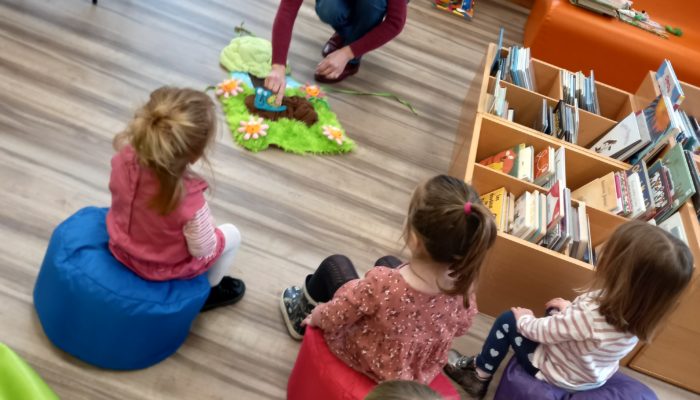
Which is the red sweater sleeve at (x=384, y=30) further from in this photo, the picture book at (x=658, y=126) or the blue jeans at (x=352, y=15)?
the picture book at (x=658, y=126)

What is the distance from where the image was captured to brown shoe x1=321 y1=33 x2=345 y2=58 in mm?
3422

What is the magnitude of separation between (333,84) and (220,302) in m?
1.51

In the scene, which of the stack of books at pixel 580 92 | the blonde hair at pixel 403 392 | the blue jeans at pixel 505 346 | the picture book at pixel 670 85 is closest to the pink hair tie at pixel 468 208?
the blonde hair at pixel 403 392

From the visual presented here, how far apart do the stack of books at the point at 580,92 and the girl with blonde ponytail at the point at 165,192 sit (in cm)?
179

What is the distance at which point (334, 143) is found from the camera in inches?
113

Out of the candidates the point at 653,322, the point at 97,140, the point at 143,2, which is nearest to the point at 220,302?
the point at 97,140

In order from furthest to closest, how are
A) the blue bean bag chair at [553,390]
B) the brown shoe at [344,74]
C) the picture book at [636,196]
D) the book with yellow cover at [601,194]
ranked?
the brown shoe at [344,74] < the book with yellow cover at [601,194] < the picture book at [636,196] < the blue bean bag chair at [553,390]

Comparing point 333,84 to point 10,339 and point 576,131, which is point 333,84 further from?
point 10,339

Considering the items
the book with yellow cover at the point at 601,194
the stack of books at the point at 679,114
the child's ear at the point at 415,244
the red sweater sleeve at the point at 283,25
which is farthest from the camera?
the red sweater sleeve at the point at 283,25

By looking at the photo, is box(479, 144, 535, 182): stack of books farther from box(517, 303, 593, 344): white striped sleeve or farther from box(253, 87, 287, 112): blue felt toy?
box(253, 87, 287, 112): blue felt toy

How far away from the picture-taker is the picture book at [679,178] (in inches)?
86.0

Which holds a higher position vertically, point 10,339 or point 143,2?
point 143,2

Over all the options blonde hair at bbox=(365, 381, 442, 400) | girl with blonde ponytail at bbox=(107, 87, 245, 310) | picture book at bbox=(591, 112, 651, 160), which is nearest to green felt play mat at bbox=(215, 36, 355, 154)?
girl with blonde ponytail at bbox=(107, 87, 245, 310)

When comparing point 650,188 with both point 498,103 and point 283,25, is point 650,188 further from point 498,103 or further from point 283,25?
point 283,25
